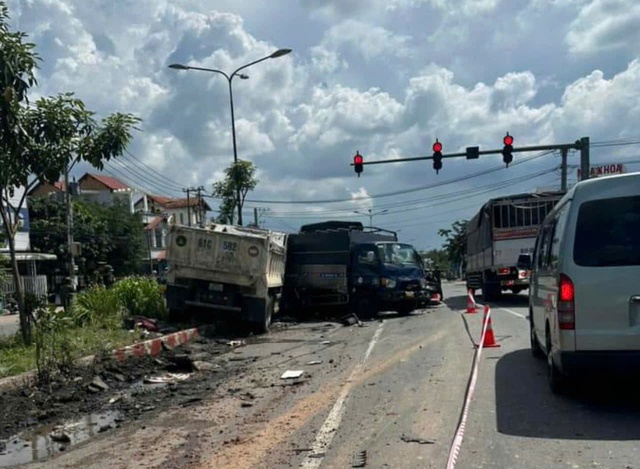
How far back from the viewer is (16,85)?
9.23 metres

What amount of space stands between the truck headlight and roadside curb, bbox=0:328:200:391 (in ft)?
21.1

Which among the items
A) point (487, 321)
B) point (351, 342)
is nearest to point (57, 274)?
point (351, 342)

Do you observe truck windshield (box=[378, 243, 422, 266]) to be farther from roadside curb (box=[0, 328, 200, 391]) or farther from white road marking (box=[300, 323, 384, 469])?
white road marking (box=[300, 323, 384, 469])

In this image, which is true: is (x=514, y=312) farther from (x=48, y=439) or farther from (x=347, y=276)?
(x=48, y=439)

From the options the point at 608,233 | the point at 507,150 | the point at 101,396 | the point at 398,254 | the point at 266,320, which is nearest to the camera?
the point at 608,233

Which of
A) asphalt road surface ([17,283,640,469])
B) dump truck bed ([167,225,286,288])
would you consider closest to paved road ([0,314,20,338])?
dump truck bed ([167,225,286,288])

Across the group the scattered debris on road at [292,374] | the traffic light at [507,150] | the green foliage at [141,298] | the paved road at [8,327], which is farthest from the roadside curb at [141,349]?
the traffic light at [507,150]

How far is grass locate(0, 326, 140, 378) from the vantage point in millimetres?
9555

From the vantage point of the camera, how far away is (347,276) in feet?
64.9

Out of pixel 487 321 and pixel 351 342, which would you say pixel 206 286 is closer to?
pixel 351 342

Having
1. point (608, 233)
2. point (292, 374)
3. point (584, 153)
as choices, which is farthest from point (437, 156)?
point (608, 233)

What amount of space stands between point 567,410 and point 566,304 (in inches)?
44.3

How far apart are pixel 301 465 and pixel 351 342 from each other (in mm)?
8654

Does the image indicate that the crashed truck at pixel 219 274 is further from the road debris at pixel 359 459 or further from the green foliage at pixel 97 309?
the road debris at pixel 359 459
